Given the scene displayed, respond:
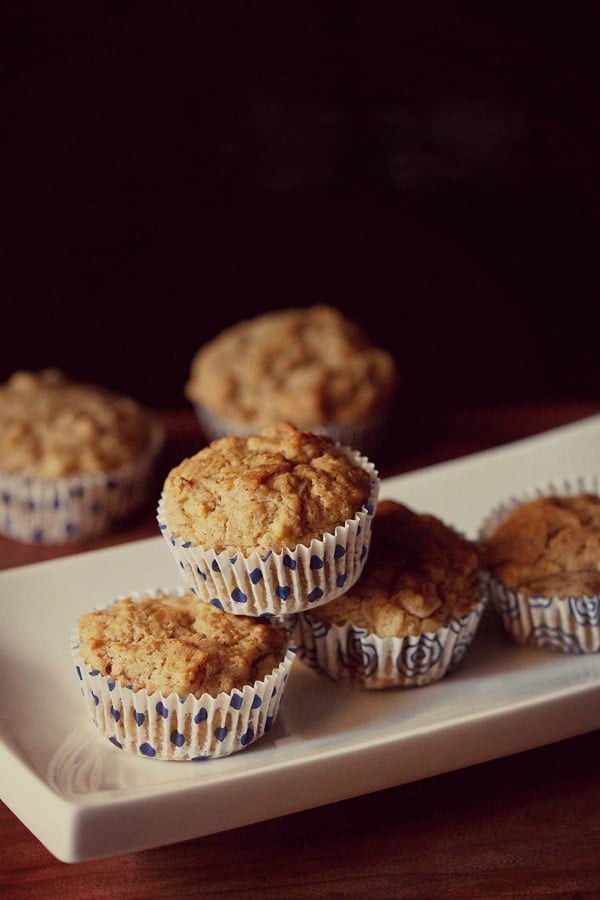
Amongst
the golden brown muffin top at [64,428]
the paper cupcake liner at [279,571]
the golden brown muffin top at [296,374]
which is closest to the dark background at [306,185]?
the golden brown muffin top at [296,374]

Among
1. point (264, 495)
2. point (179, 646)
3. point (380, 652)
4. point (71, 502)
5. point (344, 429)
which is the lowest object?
point (344, 429)

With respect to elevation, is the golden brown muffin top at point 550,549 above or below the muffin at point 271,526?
below

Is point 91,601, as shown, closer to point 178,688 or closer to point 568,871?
point 178,688

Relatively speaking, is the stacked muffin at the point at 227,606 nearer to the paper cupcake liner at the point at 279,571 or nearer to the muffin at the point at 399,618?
the paper cupcake liner at the point at 279,571

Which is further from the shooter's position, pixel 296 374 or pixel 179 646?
pixel 296 374

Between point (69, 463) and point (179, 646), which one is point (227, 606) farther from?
point (69, 463)

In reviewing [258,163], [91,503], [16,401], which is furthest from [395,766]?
[258,163]

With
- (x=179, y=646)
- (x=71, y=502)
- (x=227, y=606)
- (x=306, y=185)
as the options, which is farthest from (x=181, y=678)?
(x=306, y=185)

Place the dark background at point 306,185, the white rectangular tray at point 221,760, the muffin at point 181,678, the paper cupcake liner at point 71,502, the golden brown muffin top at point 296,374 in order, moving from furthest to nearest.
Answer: the dark background at point 306,185, the golden brown muffin top at point 296,374, the paper cupcake liner at point 71,502, the muffin at point 181,678, the white rectangular tray at point 221,760

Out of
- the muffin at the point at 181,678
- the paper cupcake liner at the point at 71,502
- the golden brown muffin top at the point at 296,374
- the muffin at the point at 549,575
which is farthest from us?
the golden brown muffin top at the point at 296,374
